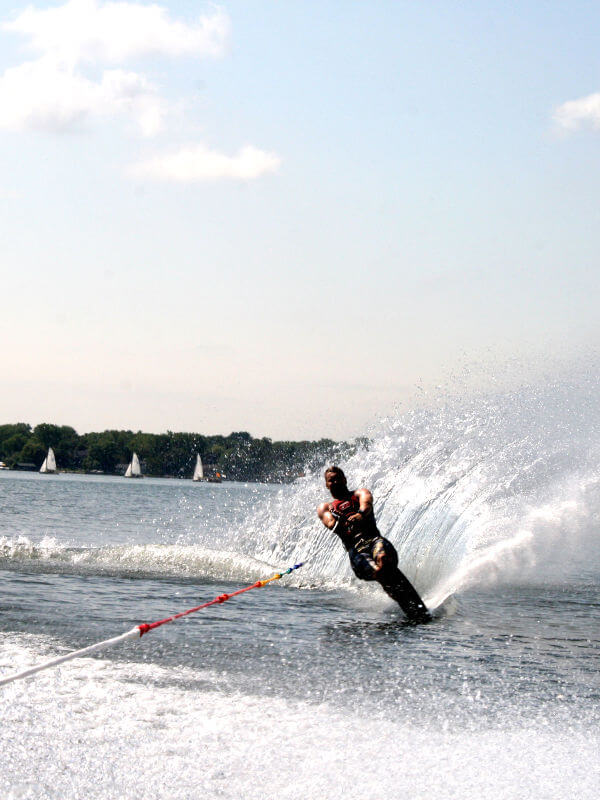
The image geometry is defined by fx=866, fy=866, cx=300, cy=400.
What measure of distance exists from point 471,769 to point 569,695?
208 cm

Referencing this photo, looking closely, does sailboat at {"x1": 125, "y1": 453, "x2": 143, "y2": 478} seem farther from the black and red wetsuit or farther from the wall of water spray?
the black and red wetsuit

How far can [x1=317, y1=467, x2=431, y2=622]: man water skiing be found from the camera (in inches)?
394

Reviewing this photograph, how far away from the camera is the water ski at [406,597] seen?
1011cm

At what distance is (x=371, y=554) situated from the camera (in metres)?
10.1

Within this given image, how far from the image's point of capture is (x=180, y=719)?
5703 mm

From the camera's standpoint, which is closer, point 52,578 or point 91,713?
point 91,713

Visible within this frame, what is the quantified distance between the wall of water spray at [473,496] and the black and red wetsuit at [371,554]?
334 cm

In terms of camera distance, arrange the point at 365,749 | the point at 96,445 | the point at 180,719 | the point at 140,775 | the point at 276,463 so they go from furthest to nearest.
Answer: the point at 96,445
the point at 276,463
the point at 180,719
the point at 365,749
the point at 140,775

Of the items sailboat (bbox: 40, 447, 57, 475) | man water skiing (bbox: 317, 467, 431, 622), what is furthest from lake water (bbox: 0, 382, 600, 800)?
sailboat (bbox: 40, 447, 57, 475)

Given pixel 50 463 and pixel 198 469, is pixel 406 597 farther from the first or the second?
pixel 50 463

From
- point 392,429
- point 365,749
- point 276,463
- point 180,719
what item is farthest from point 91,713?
point 276,463

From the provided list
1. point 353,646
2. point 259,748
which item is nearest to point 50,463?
point 353,646

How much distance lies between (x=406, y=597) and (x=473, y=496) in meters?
5.16

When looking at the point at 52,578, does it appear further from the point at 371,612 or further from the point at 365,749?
the point at 365,749
